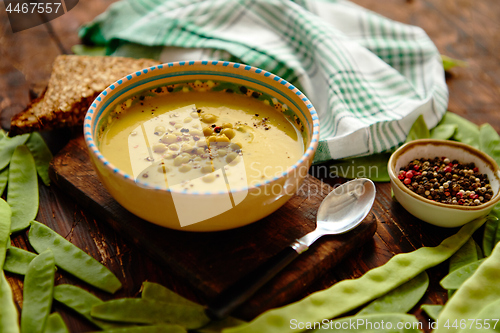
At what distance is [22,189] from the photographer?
227cm

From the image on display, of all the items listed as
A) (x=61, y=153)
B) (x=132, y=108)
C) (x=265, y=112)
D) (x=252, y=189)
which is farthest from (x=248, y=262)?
(x=61, y=153)

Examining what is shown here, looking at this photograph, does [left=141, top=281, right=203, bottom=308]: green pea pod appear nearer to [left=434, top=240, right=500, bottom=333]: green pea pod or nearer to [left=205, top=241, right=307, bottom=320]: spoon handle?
[left=205, top=241, right=307, bottom=320]: spoon handle

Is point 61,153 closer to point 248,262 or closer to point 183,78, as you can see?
point 183,78

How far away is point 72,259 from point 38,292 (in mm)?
191

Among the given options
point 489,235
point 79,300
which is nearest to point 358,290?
point 489,235

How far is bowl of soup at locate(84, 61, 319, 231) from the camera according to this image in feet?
5.57

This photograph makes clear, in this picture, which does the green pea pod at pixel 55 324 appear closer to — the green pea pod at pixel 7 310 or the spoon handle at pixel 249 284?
the green pea pod at pixel 7 310

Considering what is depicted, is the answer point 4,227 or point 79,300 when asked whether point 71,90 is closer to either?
point 4,227

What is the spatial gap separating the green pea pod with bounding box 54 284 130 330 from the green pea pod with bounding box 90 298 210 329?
25mm

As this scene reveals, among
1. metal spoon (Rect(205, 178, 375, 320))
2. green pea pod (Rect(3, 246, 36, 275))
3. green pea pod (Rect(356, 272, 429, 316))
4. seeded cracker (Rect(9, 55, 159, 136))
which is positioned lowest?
green pea pod (Rect(356, 272, 429, 316))

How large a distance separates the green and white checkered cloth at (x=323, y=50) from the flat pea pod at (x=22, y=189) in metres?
1.13

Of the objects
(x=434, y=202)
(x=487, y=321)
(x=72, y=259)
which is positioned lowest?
(x=487, y=321)

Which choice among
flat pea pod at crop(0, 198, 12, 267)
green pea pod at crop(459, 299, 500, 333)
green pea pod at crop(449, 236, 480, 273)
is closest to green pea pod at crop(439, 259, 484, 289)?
green pea pod at crop(449, 236, 480, 273)

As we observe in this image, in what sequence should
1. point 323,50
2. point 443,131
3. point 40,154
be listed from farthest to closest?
point 323,50 → point 443,131 → point 40,154
